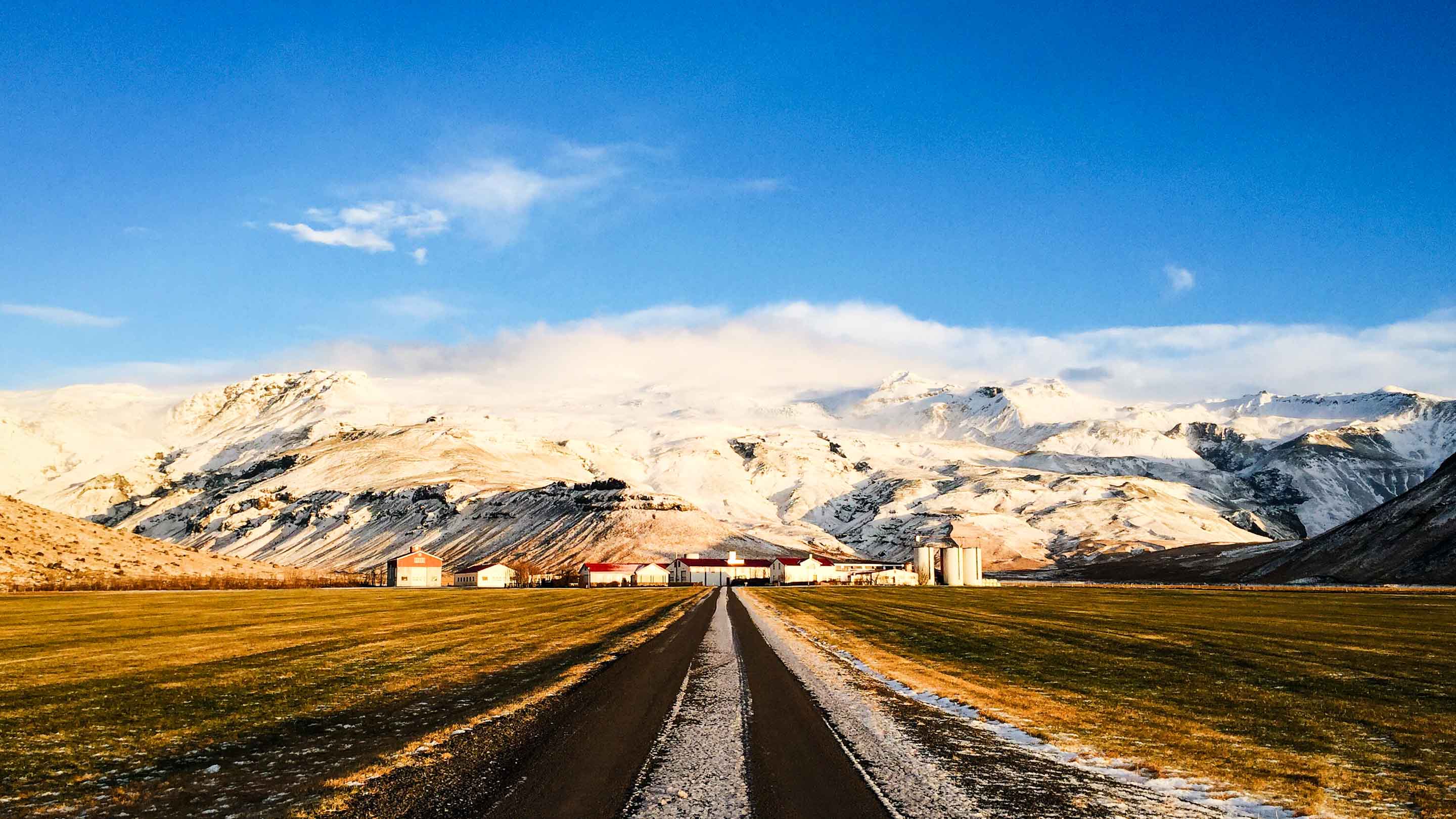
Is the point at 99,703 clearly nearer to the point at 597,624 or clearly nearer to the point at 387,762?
the point at 387,762

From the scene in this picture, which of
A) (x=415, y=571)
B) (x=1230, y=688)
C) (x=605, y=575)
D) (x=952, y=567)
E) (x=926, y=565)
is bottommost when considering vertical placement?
(x=605, y=575)

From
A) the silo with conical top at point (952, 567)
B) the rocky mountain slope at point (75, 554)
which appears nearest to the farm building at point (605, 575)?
the rocky mountain slope at point (75, 554)

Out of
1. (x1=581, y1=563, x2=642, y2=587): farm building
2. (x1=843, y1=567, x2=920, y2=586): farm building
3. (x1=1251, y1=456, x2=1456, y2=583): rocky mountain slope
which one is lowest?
(x1=843, y1=567, x2=920, y2=586): farm building

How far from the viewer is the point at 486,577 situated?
18462cm

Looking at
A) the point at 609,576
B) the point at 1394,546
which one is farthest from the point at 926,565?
the point at 1394,546

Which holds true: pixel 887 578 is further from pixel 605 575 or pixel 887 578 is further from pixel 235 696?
pixel 235 696

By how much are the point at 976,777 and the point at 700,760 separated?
15.6 feet

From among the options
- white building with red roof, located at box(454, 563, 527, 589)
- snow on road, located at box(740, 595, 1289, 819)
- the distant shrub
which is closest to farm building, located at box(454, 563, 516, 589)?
white building with red roof, located at box(454, 563, 527, 589)

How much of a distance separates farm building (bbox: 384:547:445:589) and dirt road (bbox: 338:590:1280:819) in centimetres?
16642

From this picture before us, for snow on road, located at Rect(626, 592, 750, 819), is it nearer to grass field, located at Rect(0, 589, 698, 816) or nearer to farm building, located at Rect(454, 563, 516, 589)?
grass field, located at Rect(0, 589, 698, 816)

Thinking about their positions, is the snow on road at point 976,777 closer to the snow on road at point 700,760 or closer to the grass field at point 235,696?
the snow on road at point 700,760

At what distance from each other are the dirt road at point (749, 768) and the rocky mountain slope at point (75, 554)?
116 m

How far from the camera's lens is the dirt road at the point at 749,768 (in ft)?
40.4

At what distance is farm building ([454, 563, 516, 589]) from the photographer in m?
184
